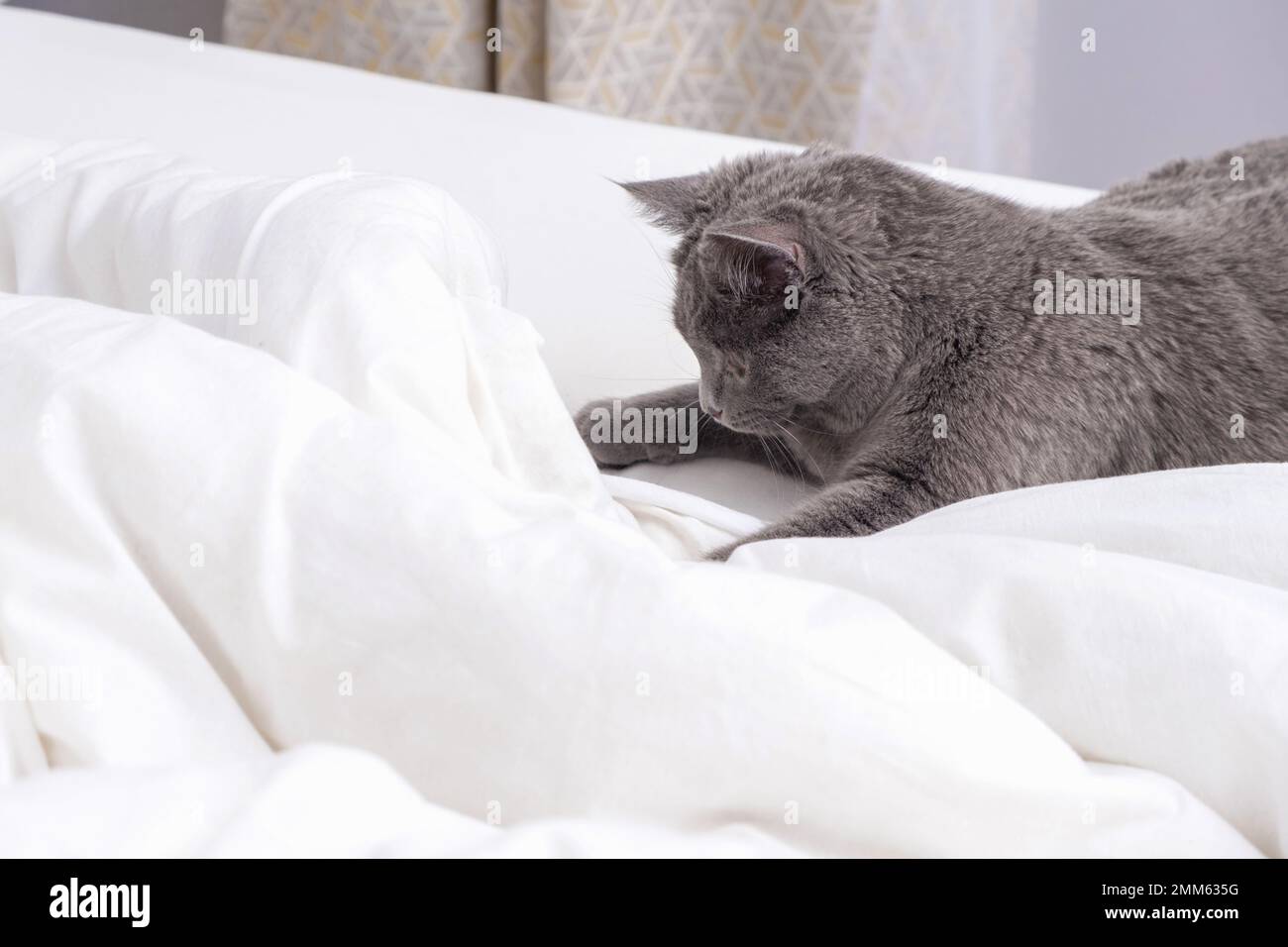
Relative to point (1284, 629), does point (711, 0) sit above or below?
above

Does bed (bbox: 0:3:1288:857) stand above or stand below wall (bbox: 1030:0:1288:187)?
below

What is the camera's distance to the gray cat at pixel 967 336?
93cm

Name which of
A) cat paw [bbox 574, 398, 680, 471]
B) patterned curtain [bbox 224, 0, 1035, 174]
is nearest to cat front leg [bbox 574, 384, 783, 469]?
cat paw [bbox 574, 398, 680, 471]

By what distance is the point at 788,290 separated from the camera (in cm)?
97

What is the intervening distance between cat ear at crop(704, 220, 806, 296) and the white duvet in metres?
0.31

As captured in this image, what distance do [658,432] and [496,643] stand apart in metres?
0.62

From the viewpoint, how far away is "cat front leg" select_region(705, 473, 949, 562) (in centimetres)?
91

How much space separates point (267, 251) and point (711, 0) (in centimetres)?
185

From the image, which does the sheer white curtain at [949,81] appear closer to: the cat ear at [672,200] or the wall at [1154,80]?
the wall at [1154,80]

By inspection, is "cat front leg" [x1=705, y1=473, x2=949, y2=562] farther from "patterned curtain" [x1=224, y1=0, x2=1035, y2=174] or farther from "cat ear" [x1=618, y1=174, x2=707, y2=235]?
"patterned curtain" [x1=224, y1=0, x2=1035, y2=174]

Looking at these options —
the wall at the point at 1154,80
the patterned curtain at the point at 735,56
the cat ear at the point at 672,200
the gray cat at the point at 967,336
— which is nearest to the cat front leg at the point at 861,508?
the gray cat at the point at 967,336
